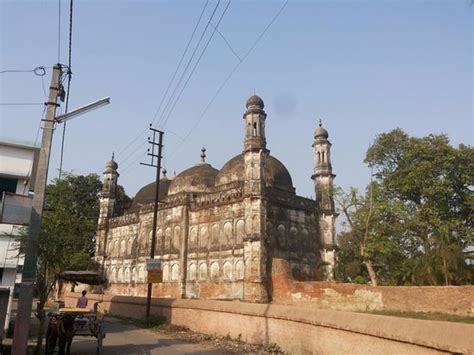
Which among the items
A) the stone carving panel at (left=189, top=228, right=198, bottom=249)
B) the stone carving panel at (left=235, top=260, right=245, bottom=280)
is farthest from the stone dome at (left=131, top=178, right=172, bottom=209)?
the stone carving panel at (left=235, top=260, right=245, bottom=280)

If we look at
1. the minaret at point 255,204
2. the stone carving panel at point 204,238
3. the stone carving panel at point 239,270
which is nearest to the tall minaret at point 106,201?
the stone carving panel at point 204,238

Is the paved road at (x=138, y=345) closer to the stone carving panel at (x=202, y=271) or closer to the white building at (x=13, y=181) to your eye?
the white building at (x=13, y=181)

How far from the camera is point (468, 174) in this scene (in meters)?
26.0

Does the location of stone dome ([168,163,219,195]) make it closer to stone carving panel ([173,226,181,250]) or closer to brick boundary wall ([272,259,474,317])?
stone carving panel ([173,226,181,250])

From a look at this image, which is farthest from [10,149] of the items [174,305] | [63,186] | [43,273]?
[174,305]

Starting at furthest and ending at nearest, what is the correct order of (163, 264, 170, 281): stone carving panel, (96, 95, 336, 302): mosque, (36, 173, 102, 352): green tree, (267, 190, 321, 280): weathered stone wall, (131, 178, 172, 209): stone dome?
(131, 178, 172, 209): stone dome → (163, 264, 170, 281): stone carving panel → (267, 190, 321, 280): weathered stone wall → (96, 95, 336, 302): mosque → (36, 173, 102, 352): green tree

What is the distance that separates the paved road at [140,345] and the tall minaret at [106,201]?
21.4m

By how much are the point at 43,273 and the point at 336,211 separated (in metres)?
19.3

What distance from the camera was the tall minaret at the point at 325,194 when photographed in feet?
85.2

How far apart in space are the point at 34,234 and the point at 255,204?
15.5 metres

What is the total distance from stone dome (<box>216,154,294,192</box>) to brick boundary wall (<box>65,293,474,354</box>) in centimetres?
1250

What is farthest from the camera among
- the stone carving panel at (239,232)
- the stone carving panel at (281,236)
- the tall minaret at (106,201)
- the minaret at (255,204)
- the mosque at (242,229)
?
the tall minaret at (106,201)

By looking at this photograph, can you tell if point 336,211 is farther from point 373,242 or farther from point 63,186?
point 63,186

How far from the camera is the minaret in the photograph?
21.3m
